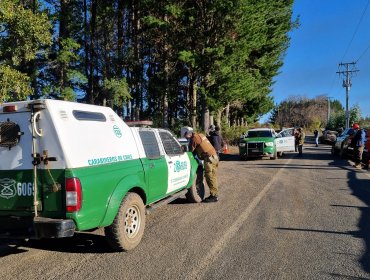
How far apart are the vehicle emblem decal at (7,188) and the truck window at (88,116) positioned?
1.19 metres

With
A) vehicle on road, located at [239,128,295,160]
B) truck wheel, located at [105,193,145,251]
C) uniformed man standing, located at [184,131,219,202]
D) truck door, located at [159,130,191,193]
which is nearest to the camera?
truck wheel, located at [105,193,145,251]

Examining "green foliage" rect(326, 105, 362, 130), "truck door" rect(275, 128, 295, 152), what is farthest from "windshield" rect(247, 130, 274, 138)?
"green foliage" rect(326, 105, 362, 130)

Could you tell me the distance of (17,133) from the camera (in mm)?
5492

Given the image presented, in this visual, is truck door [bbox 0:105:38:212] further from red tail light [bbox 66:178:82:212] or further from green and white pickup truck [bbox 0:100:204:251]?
red tail light [bbox 66:178:82:212]

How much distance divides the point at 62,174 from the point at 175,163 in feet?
11.4

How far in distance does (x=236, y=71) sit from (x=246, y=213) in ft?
63.4

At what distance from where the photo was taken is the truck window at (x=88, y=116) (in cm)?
564

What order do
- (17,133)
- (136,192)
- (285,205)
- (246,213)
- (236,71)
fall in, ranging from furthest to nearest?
(236,71) < (285,205) < (246,213) < (136,192) < (17,133)

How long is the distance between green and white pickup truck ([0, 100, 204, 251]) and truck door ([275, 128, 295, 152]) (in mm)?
17784

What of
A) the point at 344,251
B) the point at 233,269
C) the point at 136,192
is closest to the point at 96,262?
the point at 136,192

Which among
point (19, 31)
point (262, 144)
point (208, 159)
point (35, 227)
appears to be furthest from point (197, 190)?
point (262, 144)

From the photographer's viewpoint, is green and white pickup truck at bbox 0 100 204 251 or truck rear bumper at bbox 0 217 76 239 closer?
truck rear bumper at bbox 0 217 76 239

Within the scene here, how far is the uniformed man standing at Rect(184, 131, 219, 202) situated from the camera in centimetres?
978

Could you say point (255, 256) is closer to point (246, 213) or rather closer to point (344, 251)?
point (344, 251)
